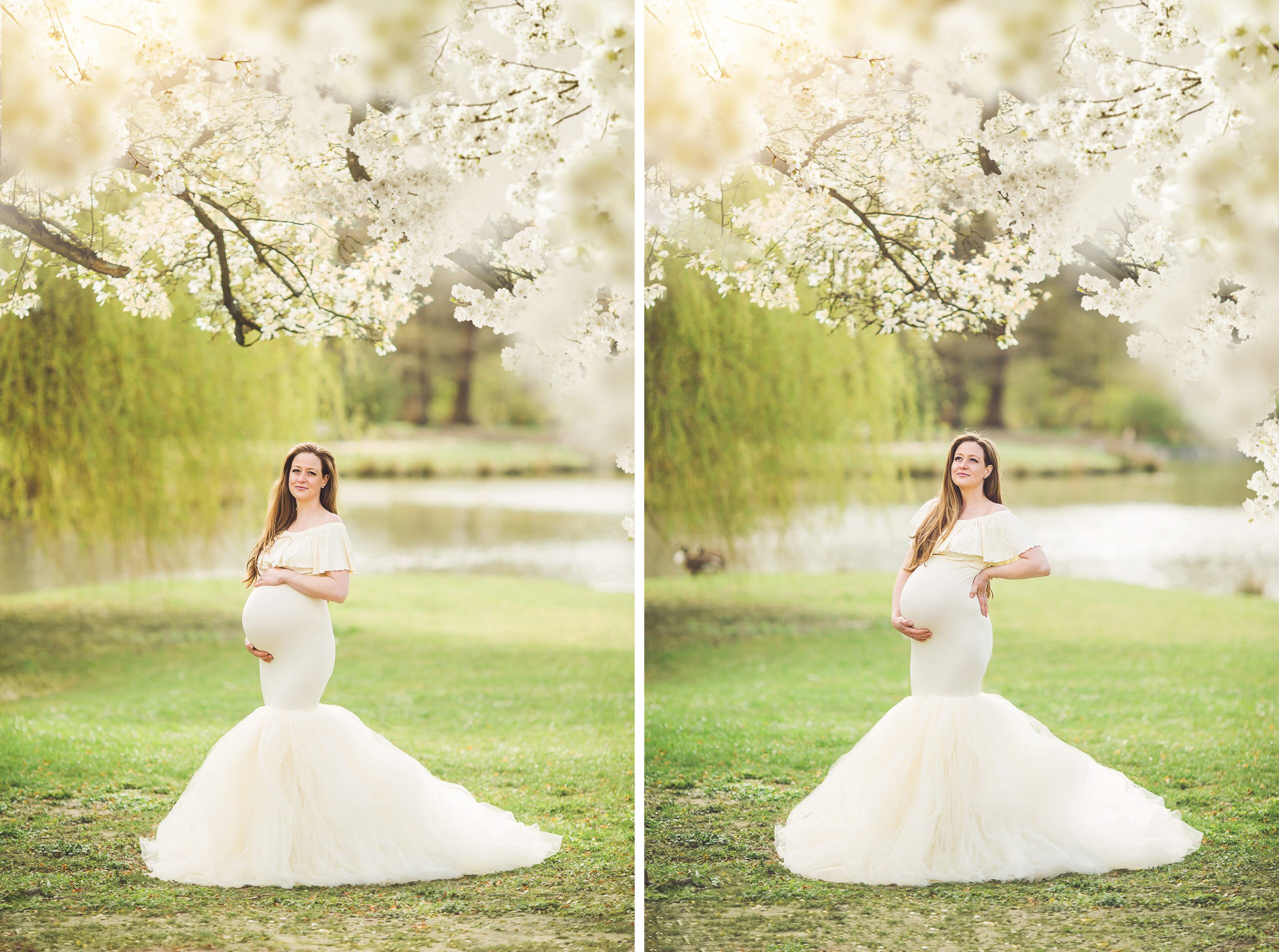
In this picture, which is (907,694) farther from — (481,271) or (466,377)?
(481,271)

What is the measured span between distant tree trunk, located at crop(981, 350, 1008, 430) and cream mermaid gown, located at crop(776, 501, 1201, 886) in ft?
→ 6.36

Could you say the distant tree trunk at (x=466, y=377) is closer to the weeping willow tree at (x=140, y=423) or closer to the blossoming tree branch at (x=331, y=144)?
the blossoming tree branch at (x=331, y=144)

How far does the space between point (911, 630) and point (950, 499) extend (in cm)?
49

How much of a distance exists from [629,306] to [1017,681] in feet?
11.1

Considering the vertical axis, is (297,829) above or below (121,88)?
below

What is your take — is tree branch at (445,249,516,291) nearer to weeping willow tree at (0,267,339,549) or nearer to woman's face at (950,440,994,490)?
weeping willow tree at (0,267,339,549)

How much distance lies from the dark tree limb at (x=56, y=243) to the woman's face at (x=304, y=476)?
3.87ft

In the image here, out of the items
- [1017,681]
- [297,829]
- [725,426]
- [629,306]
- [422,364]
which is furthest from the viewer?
[1017,681]

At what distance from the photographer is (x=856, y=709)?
16.9 feet

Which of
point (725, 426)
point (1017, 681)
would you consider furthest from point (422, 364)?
point (1017, 681)

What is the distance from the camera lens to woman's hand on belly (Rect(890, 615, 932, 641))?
3691 millimetres

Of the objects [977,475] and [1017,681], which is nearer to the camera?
[977,475]

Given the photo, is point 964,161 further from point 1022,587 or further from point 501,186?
point 1022,587

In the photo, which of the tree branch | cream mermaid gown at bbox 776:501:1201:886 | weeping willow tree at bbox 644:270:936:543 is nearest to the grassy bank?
weeping willow tree at bbox 644:270:936:543
